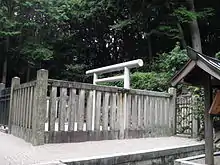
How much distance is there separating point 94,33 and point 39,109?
54.1ft

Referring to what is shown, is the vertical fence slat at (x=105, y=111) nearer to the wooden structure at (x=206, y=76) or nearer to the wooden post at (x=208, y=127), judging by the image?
the wooden structure at (x=206, y=76)

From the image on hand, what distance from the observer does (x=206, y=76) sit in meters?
4.54

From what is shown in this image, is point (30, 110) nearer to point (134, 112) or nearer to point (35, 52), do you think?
point (134, 112)

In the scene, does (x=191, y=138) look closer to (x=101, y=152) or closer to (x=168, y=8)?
(x=101, y=152)

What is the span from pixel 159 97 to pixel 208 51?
444 inches

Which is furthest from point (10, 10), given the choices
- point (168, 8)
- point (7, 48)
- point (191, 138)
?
point (191, 138)

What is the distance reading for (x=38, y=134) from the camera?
5.54 metres

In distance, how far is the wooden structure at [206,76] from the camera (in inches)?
168

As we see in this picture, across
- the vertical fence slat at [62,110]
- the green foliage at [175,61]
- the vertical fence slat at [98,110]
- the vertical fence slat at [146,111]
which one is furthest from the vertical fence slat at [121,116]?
the green foliage at [175,61]

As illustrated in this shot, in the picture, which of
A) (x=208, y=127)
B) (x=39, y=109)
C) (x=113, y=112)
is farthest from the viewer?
(x=113, y=112)

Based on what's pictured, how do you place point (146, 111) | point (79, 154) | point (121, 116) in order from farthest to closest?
point (146, 111)
point (121, 116)
point (79, 154)

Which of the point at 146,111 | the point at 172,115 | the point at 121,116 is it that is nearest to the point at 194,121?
the point at 172,115

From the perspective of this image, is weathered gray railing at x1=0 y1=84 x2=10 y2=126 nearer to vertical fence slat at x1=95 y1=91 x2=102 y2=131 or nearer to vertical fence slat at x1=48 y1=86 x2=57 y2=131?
vertical fence slat at x1=48 y1=86 x2=57 y2=131

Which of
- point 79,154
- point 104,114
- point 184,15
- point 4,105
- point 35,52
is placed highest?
point 184,15
